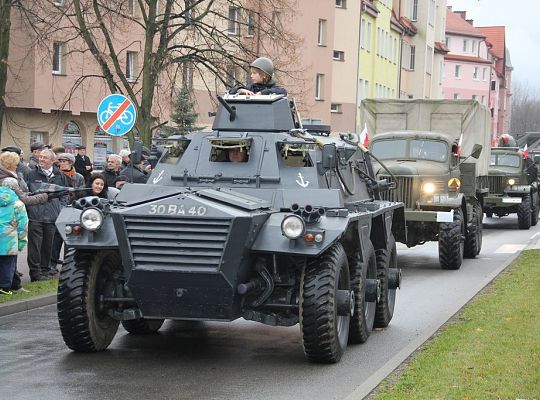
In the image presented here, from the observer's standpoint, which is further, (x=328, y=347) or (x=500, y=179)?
(x=500, y=179)

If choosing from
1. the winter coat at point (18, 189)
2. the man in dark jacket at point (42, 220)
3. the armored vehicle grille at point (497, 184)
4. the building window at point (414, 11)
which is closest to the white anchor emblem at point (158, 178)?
the winter coat at point (18, 189)

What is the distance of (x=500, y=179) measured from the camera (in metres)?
32.6

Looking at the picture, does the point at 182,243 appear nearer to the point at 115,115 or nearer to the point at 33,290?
the point at 33,290

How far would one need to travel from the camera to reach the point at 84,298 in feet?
33.5

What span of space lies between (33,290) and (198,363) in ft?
16.1

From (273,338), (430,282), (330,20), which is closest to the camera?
(273,338)

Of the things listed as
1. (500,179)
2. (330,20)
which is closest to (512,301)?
(500,179)

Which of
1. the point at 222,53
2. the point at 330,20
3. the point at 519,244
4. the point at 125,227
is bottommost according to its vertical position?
the point at 519,244

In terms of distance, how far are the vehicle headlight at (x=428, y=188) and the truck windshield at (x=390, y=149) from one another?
112cm

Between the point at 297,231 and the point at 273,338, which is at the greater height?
the point at 297,231

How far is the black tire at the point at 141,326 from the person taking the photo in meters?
11.9

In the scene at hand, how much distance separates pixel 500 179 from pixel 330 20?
111ft

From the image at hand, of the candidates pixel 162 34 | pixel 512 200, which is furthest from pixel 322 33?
pixel 162 34

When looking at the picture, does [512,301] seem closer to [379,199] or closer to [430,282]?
[379,199]
